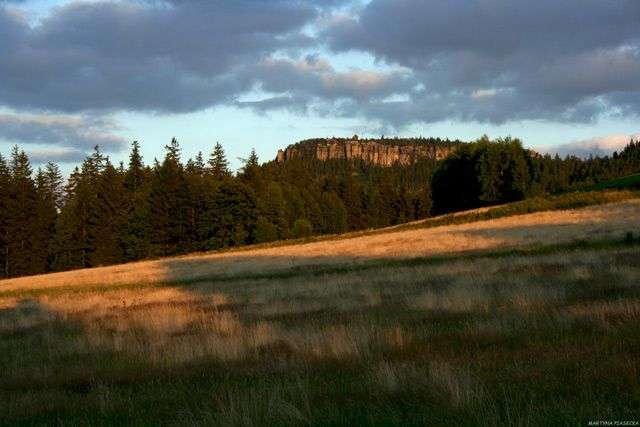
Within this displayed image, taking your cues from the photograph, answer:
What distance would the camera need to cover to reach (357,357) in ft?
26.9

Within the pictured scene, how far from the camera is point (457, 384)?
5797 millimetres

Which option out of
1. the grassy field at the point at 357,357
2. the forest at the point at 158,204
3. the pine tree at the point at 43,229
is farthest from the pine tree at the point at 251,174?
the grassy field at the point at 357,357

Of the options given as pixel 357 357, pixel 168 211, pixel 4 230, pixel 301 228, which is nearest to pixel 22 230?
pixel 4 230

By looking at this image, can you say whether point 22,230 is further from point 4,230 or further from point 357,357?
point 357,357

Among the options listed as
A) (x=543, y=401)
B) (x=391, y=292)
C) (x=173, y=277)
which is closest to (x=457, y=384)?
(x=543, y=401)

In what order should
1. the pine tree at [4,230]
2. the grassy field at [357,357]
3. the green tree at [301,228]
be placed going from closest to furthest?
the grassy field at [357,357] < the pine tree at [4,230] < the green tree at [301,228]

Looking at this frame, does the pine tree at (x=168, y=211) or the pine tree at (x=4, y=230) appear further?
the pine tree at (x=168, y=211)

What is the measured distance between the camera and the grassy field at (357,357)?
5.68m

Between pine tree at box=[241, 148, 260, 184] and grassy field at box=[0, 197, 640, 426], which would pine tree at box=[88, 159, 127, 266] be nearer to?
pine tree at box=[241, 148, 260, 184]

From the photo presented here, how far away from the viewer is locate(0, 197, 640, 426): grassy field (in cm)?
568

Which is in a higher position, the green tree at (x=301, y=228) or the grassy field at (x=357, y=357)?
the grassy field at (x=357, y=357)

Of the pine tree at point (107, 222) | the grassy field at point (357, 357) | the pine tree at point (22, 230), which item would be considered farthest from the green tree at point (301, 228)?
the grassy field at point (357, 357)

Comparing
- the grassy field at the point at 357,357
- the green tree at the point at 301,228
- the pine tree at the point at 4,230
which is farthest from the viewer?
the green tree at the point at 301,228

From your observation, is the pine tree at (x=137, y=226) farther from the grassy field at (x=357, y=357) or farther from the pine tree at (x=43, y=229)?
the grassy field at (x=357, y=357)
